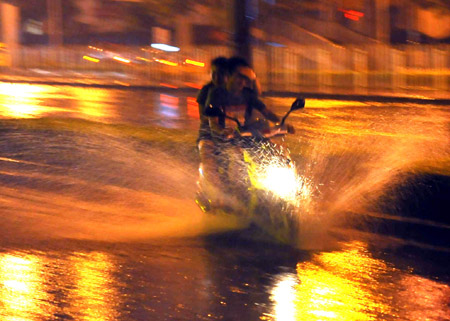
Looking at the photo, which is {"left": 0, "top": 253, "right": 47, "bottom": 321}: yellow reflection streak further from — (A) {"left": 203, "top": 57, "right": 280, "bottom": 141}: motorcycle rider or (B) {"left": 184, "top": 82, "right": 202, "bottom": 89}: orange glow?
(B) {"left": 184, "top": 82, "right": 202, "bottom": 89}: orange glow

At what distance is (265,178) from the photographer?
7.16m

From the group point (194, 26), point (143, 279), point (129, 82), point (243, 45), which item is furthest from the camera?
point (194, 26)

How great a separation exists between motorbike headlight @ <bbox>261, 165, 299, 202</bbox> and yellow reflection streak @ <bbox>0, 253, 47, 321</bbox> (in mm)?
2214

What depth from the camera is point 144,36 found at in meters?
41.4

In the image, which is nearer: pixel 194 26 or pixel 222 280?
pixel 222 280

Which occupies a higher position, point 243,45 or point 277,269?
point 243,45

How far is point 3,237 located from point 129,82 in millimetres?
23197

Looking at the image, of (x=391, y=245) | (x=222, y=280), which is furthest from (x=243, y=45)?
(x=222, y=280)

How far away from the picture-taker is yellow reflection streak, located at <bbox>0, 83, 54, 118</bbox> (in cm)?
1775

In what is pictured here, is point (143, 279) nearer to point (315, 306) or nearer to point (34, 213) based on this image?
point (315, 306)

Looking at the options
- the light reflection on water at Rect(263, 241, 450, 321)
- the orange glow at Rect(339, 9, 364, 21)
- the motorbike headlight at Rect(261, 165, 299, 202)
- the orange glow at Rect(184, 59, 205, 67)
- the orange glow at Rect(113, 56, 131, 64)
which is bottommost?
Result: the light reflection on water at Rect(263, 241, 450, 321)

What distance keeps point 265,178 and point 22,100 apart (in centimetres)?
1566

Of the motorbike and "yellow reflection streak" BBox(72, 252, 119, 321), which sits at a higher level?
the motorbike

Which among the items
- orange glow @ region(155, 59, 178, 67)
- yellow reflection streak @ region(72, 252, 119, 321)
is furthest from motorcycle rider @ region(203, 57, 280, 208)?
orange glow @ region(155, 59, 178, 67)
